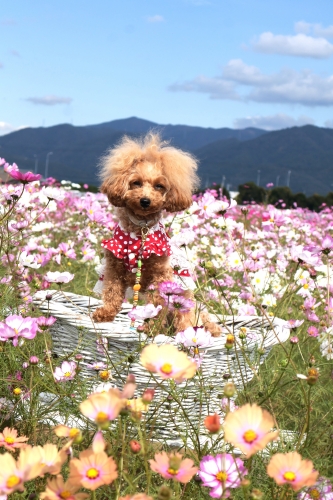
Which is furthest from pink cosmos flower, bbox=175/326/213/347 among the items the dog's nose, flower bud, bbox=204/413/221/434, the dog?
the dog's nose

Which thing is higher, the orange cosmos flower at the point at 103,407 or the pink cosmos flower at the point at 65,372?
the orange cosmos flower at the point at 103,407

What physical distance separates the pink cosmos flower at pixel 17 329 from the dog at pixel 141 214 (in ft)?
3.62

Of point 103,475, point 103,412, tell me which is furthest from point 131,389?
point 103,475

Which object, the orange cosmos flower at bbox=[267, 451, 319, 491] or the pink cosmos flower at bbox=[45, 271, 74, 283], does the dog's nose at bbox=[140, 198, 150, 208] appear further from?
the orange cosmos flower at bbox=[267, 451, 319, 491]

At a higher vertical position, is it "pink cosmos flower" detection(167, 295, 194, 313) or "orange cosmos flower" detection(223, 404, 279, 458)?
"orange cosmos flower" detection(223, 404, 279, 458)

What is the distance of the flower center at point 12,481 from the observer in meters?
0.90

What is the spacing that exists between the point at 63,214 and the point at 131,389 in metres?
6.68

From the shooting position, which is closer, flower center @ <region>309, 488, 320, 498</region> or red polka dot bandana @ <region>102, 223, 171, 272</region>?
flower center @ <region>309, 488, 320, 498</region>

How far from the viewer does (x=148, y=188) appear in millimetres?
2871

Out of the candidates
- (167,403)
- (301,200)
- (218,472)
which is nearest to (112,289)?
(167,403)

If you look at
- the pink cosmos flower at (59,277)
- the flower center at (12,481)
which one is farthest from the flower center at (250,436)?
the pink cosmos flower at (59,277)

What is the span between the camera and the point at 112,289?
2855 millimetres

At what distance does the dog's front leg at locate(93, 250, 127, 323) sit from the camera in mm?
2727

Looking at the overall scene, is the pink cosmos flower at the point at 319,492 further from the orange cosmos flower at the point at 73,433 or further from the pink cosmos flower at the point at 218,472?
the orange cosmos flower at the point at 73,433
